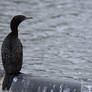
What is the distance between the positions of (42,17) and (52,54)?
12.9ft

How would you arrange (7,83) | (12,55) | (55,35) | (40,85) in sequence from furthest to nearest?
(55,35) < (12,55) < (7,83) < (40,85)

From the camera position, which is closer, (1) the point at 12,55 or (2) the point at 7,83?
(2) the point at 7,83

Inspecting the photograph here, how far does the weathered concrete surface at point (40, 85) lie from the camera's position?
943cm

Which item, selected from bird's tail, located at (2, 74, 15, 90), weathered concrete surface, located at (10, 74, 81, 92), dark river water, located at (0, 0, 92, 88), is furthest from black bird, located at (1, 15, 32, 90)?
dark river water, located at (0, 0, 92, 88)

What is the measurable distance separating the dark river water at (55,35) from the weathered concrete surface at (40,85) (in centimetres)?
320

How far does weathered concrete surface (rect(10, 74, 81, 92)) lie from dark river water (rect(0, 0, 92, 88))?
3202 millimetres

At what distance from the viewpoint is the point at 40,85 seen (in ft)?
31.9

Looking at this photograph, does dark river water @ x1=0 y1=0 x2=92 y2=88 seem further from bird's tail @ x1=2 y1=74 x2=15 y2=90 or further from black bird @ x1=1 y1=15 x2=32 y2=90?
bird's tail @ x1=2 y1=74 x2=15 y2=90

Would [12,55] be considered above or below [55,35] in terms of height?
above

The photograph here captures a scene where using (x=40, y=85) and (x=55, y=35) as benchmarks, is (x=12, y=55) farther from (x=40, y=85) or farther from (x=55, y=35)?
(x=55, y=35)

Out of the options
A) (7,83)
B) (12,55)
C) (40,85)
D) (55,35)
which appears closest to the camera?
(40,85)

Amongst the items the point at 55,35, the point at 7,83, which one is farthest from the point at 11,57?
the point at 55,35

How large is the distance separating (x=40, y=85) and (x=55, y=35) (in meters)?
7.53

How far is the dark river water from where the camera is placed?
1430cm
